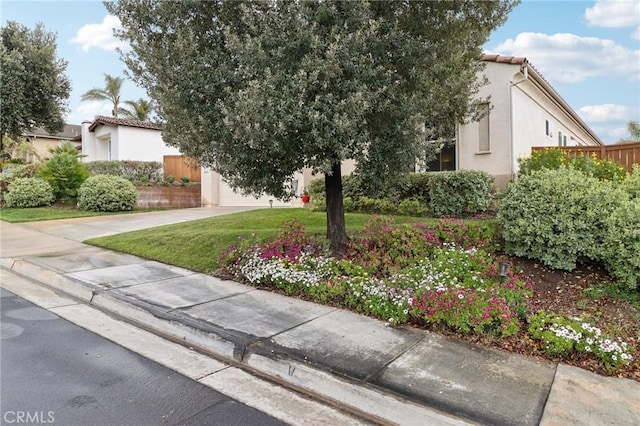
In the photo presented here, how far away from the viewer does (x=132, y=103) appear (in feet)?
111

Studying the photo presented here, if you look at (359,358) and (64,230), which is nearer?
(359,358)

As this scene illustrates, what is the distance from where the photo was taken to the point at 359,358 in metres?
3.90

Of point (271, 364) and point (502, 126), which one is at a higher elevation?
point (502, 126)

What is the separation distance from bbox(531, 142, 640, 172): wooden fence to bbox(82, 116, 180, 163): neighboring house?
58.8 feet

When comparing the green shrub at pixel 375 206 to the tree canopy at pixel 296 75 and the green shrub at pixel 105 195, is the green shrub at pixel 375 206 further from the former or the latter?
the green shrub at pixel 105 195

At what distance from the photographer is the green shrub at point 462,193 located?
10188 millimetres

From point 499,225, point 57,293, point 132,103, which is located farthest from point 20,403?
point 132,103

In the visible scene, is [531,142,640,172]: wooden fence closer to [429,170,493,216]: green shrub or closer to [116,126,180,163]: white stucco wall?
[429,170,493,216]: green shrub

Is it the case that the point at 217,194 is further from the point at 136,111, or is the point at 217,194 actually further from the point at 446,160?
the point at 136,111

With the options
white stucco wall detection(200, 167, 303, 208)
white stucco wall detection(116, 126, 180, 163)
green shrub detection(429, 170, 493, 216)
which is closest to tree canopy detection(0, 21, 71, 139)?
white stucco wall detection(116, 126, 180, 163)

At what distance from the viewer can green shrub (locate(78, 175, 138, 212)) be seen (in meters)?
14.9

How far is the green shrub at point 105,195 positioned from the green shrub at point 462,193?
36.4 feet

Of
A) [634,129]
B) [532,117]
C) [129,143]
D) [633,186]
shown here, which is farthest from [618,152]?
[634,129]

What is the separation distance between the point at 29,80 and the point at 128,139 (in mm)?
7636
